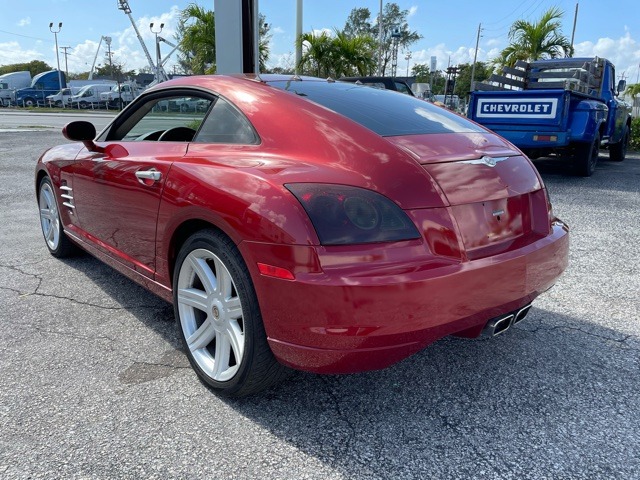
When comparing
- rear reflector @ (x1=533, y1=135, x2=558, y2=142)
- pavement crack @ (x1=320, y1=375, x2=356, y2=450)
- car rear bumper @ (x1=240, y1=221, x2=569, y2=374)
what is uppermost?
rear reflector @ (x1=533, y1=135, x2=558, y2=142)

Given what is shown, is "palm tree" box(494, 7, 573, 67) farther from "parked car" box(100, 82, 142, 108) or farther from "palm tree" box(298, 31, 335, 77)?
"parked car" box(100, 82, 142, 108)

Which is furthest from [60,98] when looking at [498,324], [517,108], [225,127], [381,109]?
[498,324]

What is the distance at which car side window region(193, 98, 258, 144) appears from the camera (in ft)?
8.07

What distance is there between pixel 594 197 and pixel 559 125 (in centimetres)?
144

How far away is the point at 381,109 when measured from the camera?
2758mm

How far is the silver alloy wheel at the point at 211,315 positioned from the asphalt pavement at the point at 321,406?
0.55 feet

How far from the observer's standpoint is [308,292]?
1901 millimetres

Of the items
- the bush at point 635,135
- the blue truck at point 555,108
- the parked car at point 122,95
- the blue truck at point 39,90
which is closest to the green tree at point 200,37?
the blue truck at point 555,108

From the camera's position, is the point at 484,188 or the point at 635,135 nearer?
the point at 484,188

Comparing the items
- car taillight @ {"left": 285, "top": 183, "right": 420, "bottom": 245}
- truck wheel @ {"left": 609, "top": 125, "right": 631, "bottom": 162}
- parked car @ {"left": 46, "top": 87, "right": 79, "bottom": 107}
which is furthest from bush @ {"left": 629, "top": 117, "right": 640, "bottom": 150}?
parked car @ {"left": 46, "top": 87, "right": 79, "bottom": 107}

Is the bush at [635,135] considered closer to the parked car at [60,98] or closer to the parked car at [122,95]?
the parked car at [122,95]

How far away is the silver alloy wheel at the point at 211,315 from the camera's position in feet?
7.42

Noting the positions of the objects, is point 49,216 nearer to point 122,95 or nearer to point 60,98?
point 122,95

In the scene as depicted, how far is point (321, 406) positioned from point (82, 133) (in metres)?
2.33
